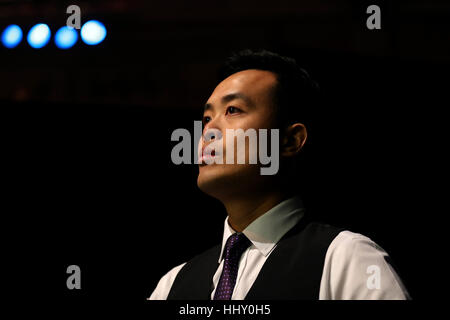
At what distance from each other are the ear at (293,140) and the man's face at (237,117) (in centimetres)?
7

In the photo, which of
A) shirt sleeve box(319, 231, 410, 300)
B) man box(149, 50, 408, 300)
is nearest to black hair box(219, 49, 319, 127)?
man box(149, 50, 408, 300)

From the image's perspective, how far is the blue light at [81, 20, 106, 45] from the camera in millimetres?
2672

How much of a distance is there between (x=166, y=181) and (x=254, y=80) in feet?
2.81

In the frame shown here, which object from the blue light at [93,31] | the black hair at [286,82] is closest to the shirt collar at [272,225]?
the black hair at [286,82]

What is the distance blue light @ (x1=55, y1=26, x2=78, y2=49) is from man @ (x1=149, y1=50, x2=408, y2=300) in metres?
1.40

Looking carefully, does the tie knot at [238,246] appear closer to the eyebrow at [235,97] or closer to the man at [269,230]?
the man at [269,230]

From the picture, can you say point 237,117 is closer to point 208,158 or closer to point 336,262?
point 208,158

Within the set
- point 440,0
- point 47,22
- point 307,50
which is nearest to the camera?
point 307,50

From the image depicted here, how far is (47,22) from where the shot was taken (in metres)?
3.10

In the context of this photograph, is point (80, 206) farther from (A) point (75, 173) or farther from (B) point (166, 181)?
(B) point (166, 181)

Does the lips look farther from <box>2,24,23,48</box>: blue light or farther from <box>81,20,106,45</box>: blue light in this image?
<box>2,24,23,48</box>: blue light

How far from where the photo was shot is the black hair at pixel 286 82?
1.54 m
